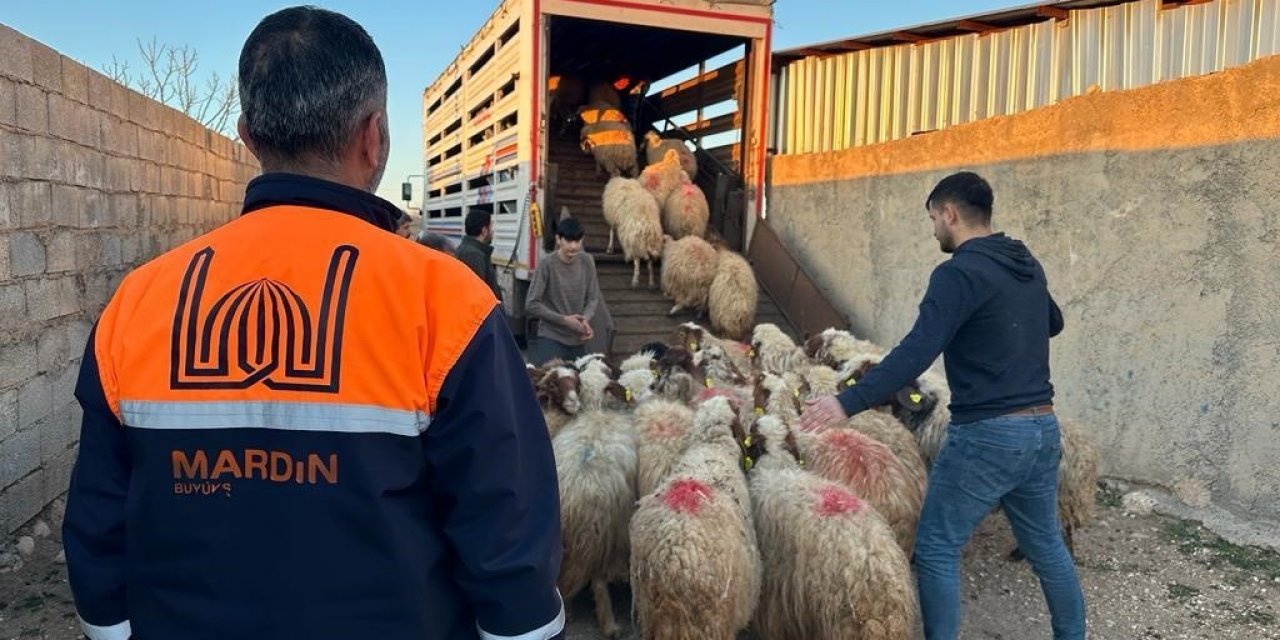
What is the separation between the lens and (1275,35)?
4.98 meters

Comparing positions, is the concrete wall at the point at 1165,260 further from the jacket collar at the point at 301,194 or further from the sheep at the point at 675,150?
the jacket collar at the point at 301,194

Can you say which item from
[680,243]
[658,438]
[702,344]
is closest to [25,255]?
[658,438]

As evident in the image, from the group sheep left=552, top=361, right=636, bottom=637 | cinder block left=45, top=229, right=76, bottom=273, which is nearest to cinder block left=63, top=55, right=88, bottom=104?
cinder block left=45, top=229, right=76, bottom=273

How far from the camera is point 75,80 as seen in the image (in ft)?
14.9

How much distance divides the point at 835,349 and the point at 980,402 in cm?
327

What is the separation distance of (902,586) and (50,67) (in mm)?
5039

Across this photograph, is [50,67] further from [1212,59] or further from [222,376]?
[1212,59]

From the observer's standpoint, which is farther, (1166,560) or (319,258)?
(1166,560)

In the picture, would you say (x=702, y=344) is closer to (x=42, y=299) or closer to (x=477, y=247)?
(x=477, y=247)

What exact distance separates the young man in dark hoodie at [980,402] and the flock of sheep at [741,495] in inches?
9.5

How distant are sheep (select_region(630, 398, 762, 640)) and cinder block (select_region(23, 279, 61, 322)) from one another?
11.2ft

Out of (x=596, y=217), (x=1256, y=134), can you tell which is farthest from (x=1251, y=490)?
(x=596, y=217)

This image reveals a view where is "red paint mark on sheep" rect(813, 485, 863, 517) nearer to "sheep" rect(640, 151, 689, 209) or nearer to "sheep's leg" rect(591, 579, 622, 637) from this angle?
"sheep's leg" rect(591, 579, 622, 637)

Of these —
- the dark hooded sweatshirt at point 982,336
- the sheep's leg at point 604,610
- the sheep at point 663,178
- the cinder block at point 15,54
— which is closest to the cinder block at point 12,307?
the cinder block at point 15,54
